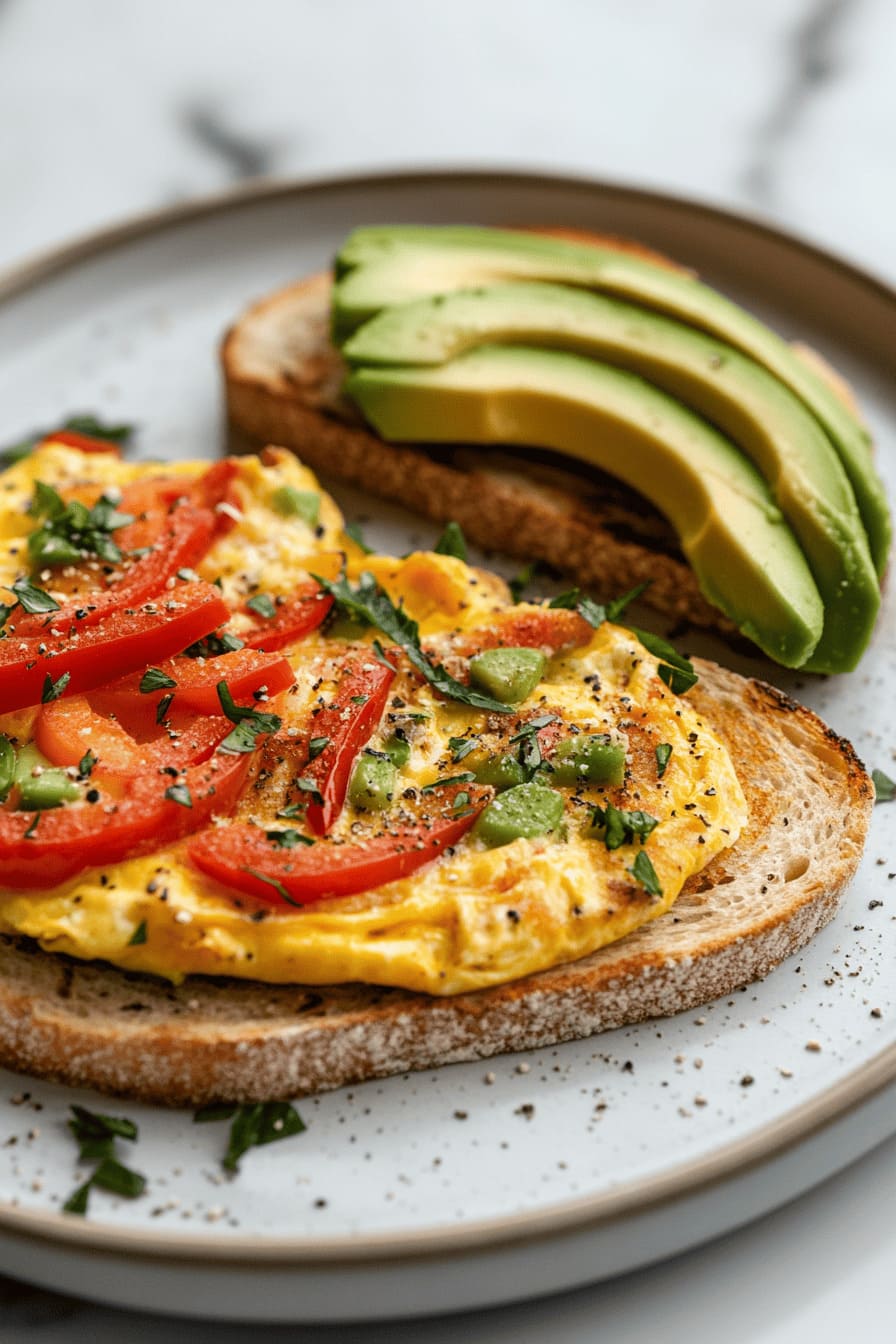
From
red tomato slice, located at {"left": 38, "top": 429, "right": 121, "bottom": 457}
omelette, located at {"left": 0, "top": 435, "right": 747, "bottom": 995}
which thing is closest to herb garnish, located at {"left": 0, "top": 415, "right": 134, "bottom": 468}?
red tomato slice, located at {"left": 38, "top": 429, "right": 121, "bottom": 457}

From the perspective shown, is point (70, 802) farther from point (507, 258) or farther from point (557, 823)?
point (507, 258)

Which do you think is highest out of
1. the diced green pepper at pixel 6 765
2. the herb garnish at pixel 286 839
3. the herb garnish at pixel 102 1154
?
the herb garnish at pixel 286 839

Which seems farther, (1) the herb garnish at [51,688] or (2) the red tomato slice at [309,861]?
(1) the herb garnish at [51,688]

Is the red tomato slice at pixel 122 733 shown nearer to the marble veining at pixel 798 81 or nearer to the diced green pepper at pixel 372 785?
the diced green pepper at pixel 372 785

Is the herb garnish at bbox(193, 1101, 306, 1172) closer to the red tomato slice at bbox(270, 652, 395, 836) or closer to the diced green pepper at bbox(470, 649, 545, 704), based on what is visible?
the red tomato slice at bbox(270, 652, 395, 836)

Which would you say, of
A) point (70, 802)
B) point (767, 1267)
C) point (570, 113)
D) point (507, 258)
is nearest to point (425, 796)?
point (70, 802)

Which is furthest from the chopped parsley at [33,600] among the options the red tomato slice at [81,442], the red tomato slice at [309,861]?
the red tomato slice at [81,442]
